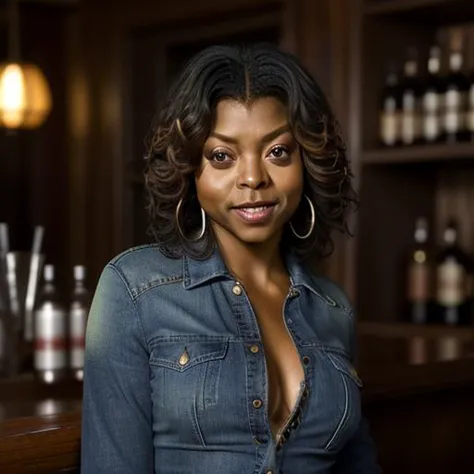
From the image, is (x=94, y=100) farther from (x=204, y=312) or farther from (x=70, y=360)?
(x=204, y=312)

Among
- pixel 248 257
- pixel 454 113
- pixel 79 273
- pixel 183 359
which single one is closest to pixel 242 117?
pixel 248 257

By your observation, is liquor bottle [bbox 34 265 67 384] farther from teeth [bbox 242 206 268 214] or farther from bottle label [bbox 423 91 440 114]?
bottle label [bbox 423 91 440 114]

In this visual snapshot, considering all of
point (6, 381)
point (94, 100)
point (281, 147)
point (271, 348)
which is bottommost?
point (6, 381)

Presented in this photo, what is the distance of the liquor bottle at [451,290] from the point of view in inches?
111

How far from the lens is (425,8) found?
2.74m

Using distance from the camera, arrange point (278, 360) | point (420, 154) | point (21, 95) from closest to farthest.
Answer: point (278, 360), point (420, 154), point (21, 95)

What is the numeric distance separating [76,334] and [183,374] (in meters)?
0.70

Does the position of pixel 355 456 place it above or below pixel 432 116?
below

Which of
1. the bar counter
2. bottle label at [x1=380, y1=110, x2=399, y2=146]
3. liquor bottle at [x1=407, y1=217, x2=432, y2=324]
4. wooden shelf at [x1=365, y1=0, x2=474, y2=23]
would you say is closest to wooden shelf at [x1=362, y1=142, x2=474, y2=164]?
bottle label at [x1=380, y1=110, x2=399, y2=146]

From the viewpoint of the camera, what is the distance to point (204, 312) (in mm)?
1166

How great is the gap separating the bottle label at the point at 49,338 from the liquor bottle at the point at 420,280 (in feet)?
4.49

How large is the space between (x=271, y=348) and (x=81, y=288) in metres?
0.70

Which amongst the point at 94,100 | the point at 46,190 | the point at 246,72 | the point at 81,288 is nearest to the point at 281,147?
the point at 246,72

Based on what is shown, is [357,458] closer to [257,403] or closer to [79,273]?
[257,403]
